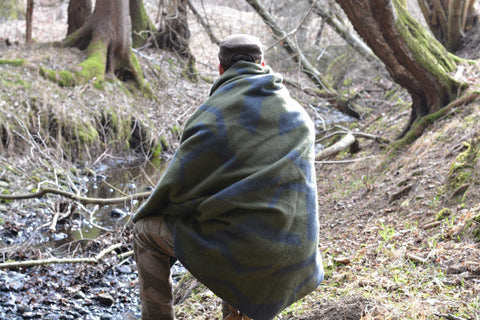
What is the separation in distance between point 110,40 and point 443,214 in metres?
8.85

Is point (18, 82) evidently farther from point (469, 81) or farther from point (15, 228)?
point (469, 81)

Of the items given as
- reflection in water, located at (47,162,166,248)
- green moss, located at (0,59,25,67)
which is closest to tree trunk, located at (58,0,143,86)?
green moss, located at (0,59,25,67)

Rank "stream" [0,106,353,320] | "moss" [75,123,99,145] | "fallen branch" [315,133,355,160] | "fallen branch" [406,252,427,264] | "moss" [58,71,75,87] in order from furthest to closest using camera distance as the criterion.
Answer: "moss" [58,71,75,87] → "moss" [75,123,99,145] → "fallen branch" [315,133,355,160] → "stream" [0,106,353,320] → "fallen branch" [406,252,427,264]

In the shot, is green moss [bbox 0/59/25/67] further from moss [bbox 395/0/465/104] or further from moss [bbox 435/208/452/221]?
moss [bbox 435/208/452/221]

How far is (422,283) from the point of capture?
296 centimetres

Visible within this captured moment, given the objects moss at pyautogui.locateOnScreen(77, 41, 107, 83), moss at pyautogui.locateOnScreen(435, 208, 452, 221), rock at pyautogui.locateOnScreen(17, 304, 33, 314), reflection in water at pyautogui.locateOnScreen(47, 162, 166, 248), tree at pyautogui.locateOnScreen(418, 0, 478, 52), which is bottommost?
reflection in water at pyautogui.locateOnScreen(47, 162, 166, 248)

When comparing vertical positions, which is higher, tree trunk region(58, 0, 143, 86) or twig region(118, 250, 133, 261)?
tree trunk region(58, 0, 143, 86)

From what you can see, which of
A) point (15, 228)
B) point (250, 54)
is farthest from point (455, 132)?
point (15, 228)

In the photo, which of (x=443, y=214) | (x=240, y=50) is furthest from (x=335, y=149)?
(x=240, y=50)

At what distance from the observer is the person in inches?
87.8

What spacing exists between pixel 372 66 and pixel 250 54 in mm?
9194

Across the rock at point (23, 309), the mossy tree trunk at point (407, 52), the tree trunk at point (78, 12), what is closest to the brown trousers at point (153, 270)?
the rock at point (23, 309)

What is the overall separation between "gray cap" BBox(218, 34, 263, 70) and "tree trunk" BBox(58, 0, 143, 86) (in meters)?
8.50

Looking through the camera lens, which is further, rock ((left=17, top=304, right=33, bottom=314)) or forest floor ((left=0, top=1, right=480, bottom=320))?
rock ((left=17, top=304, right=33, bottom=314))
